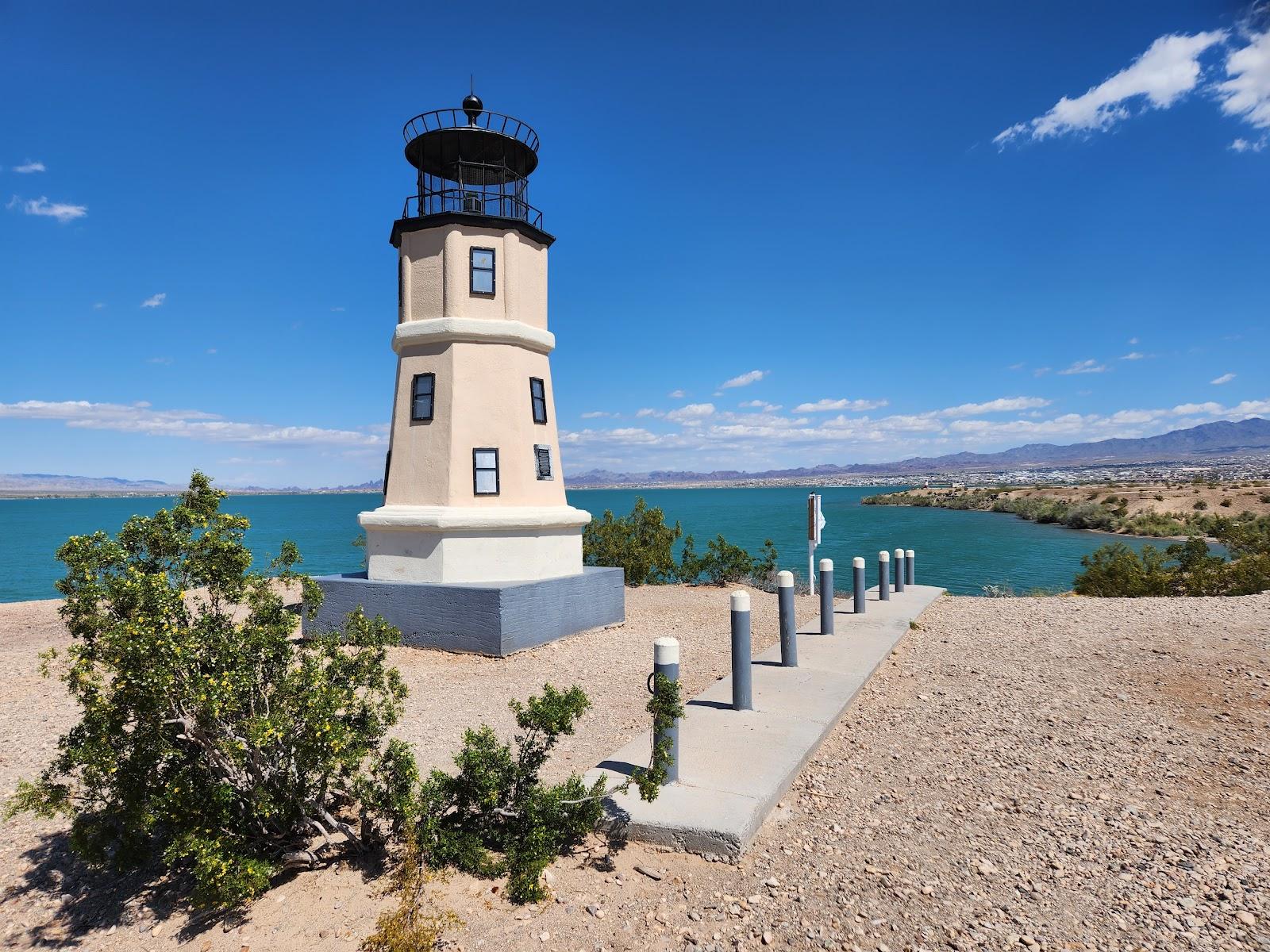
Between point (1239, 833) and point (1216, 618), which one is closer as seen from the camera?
point (1239, 833)

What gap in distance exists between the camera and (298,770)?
153 inches

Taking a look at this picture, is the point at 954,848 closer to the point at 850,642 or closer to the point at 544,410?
the point at 850,642

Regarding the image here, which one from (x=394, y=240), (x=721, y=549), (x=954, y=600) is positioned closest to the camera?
(x=394, y=240)

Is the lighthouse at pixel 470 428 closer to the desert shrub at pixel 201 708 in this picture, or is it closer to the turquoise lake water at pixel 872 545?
the turquoise lake water at pixel 872 545

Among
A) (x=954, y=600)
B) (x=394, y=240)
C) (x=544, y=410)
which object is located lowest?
(x=954, y=600)

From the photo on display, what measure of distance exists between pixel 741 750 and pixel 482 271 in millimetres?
8855

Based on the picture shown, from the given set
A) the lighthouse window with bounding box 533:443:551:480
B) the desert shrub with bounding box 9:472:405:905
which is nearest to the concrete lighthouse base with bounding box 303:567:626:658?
the lighthouse window with bounding box 533:443:551:480

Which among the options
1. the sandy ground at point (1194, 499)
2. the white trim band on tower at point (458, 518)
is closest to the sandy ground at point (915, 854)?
the white trim band on tower at point (458, 518)

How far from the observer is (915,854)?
4.31 m

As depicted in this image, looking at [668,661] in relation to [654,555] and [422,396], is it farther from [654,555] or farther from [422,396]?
[654,555]

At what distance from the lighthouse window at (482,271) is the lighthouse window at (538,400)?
1.66 metres

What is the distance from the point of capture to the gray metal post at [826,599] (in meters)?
10.2

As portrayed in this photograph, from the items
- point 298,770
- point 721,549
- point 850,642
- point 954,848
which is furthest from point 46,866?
point 721,549

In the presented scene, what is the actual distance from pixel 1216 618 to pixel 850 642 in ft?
19.3
